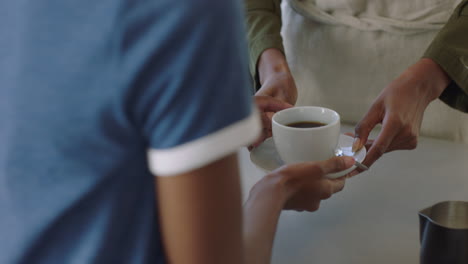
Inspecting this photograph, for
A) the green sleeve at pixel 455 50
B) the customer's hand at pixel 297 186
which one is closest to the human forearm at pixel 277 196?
the customer's hand at pixel 297 186

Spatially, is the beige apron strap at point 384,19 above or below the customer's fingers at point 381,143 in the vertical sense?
above

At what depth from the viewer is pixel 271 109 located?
97 centimetres

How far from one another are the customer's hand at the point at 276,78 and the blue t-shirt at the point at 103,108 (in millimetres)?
669

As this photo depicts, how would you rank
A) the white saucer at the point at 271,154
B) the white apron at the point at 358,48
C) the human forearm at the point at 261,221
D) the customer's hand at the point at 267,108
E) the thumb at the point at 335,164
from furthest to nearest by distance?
the white apron at the point at 358,48, the customer's hand at the point at 267,108, the white saucer at the point at 271,154, the thumb at the point at 335,164, the human forearm at the point at 261,221

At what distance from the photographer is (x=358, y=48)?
1.13 metres

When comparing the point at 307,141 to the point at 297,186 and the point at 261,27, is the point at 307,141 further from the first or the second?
the point at 261,27

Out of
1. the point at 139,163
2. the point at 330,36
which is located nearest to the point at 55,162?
the point at 139,163

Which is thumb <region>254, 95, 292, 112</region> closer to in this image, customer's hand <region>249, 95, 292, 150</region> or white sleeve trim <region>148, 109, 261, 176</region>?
customer's hand <region>249, 95, 292, 150</region>

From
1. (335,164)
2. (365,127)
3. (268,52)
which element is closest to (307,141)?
(335,164)

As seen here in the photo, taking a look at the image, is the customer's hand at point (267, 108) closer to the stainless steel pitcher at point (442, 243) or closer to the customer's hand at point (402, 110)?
the customer's hand at point (402, 110)

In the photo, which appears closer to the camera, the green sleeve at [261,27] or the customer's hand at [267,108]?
the customer's hand at [267,108]

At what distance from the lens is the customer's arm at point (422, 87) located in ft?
2.95

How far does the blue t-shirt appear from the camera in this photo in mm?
334

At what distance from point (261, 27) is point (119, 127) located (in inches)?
33.8
